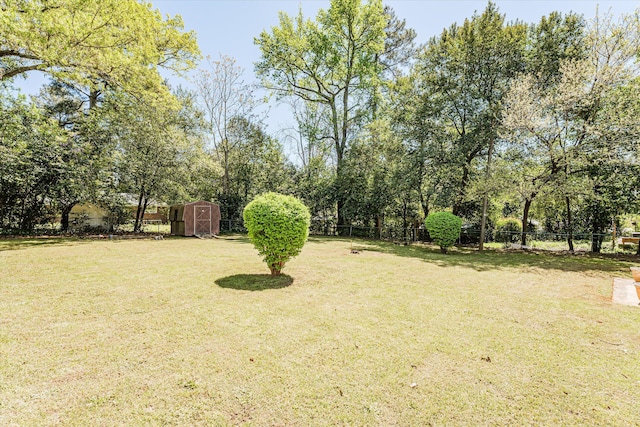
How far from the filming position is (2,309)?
13.3 feet

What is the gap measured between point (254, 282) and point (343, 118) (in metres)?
17.9

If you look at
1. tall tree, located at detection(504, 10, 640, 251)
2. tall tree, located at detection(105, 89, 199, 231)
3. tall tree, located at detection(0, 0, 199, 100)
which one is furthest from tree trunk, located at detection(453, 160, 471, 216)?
tall tree, located at detection(105, 89, 199, 231)

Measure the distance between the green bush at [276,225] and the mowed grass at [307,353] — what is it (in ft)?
Answer: 2.30

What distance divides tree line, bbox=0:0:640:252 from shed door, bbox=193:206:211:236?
215cm

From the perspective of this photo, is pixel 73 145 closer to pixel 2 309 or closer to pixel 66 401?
pixel 2 309

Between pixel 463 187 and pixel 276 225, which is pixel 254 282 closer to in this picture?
pixel 276 225

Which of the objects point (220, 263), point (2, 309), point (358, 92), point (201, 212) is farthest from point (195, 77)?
point (2, 309)

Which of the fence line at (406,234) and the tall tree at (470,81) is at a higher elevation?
the tall tree at (470,81)

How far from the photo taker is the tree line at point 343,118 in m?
10.4

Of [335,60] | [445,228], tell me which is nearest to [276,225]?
[445,228]

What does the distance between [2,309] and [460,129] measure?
62.1ft

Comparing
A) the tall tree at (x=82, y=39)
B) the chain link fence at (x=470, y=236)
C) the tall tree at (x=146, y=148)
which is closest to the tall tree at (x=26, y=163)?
the tall tree at (x=82, y=39)

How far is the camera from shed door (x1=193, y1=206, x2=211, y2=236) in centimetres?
1723

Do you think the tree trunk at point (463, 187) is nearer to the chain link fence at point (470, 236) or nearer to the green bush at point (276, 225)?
the chain link fence at point (470, 236)
